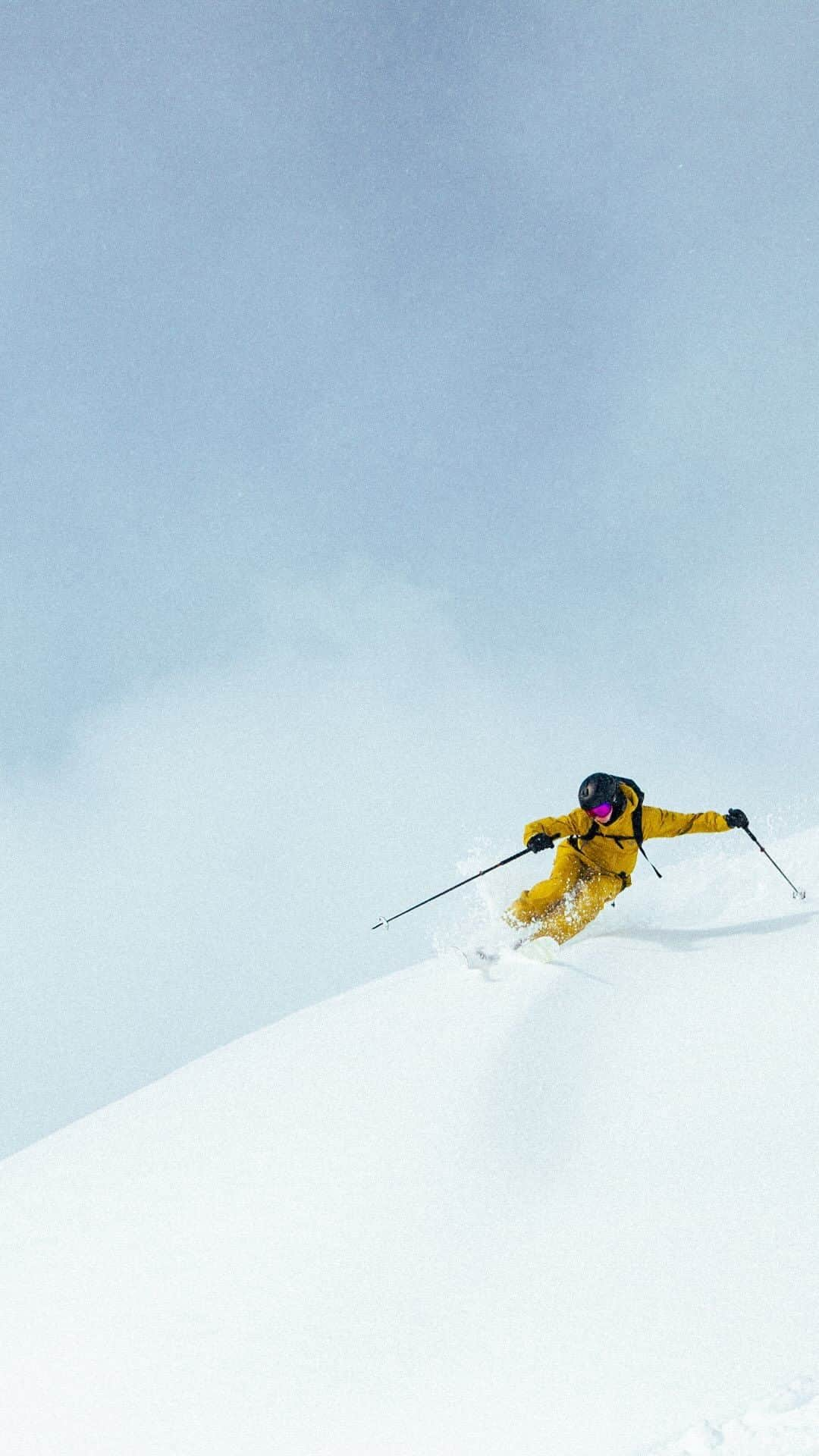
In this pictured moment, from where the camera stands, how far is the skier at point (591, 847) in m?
9.21

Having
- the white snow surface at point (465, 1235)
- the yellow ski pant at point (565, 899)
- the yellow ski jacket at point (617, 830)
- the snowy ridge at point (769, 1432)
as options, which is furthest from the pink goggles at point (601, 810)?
the snowy ridge at point (769, 1432)

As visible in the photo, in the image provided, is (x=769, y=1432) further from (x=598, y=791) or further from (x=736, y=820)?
(x=736, y=820)

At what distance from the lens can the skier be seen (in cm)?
921

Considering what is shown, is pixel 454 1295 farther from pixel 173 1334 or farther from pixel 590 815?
pixel 590 815

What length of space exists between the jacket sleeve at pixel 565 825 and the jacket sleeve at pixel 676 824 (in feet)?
1.80

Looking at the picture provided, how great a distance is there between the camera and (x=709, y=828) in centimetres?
947

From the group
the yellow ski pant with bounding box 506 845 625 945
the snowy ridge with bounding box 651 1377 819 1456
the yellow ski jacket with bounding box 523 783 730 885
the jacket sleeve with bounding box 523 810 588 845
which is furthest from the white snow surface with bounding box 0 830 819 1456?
the jacket sleeve with bounding box 523 810 588 845

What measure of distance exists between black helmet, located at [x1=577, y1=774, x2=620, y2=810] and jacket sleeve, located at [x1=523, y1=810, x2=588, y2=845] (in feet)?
1.09

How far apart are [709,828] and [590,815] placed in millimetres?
1147

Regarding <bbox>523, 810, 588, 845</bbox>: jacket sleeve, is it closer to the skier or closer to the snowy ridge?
→ the skier

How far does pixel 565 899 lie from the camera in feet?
30.7

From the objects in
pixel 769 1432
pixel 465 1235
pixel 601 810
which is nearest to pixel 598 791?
pixel 601 810

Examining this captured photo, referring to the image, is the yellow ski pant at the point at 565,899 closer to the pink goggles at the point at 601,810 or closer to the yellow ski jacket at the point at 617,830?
the yellow ski jacket at the point at 617,830

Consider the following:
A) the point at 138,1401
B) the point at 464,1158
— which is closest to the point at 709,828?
the point at 464,1158
